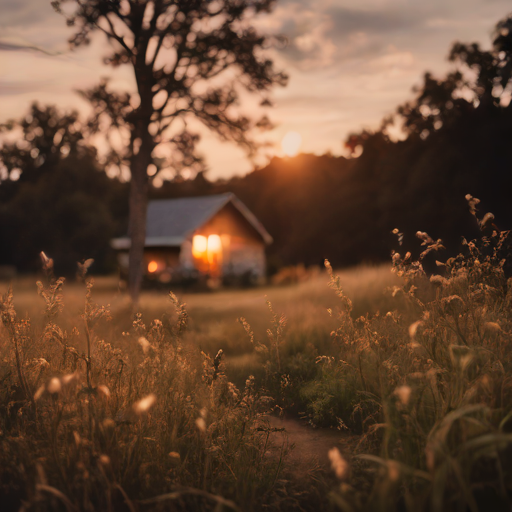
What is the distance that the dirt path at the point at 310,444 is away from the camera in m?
3.82

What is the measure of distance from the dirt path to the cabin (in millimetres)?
19574

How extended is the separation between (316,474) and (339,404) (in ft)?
4.59

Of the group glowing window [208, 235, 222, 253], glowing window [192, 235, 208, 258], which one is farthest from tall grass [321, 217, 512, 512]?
glowing window [208, 235, 222, 253]

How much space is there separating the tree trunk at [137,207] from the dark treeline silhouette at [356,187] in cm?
128

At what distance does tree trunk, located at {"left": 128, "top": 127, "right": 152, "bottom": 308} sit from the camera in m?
13.8

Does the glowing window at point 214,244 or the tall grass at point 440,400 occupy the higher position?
the glowing window at point 214,244

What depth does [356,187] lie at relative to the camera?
31875 mm

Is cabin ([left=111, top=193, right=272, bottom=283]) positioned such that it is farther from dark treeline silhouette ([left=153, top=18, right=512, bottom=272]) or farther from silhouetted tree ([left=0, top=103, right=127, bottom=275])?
dark treeline silhouette ([left=153, top=18, right=512, bottom=272])

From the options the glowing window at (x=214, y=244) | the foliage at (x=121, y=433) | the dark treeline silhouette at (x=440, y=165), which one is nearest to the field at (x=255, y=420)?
the foliage at (x=121, y=433)

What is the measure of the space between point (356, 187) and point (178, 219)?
12.0 metres

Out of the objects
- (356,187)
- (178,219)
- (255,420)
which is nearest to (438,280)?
(255,420)

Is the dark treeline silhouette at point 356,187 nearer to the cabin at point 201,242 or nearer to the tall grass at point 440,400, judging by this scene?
the cabin at point 201,242

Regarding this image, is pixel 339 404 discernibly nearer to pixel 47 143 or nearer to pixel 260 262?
pixel 260 262

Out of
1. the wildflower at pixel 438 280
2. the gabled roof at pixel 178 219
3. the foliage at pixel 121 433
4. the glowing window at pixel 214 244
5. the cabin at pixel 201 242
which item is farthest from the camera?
the glowing window at pixel 214 244
